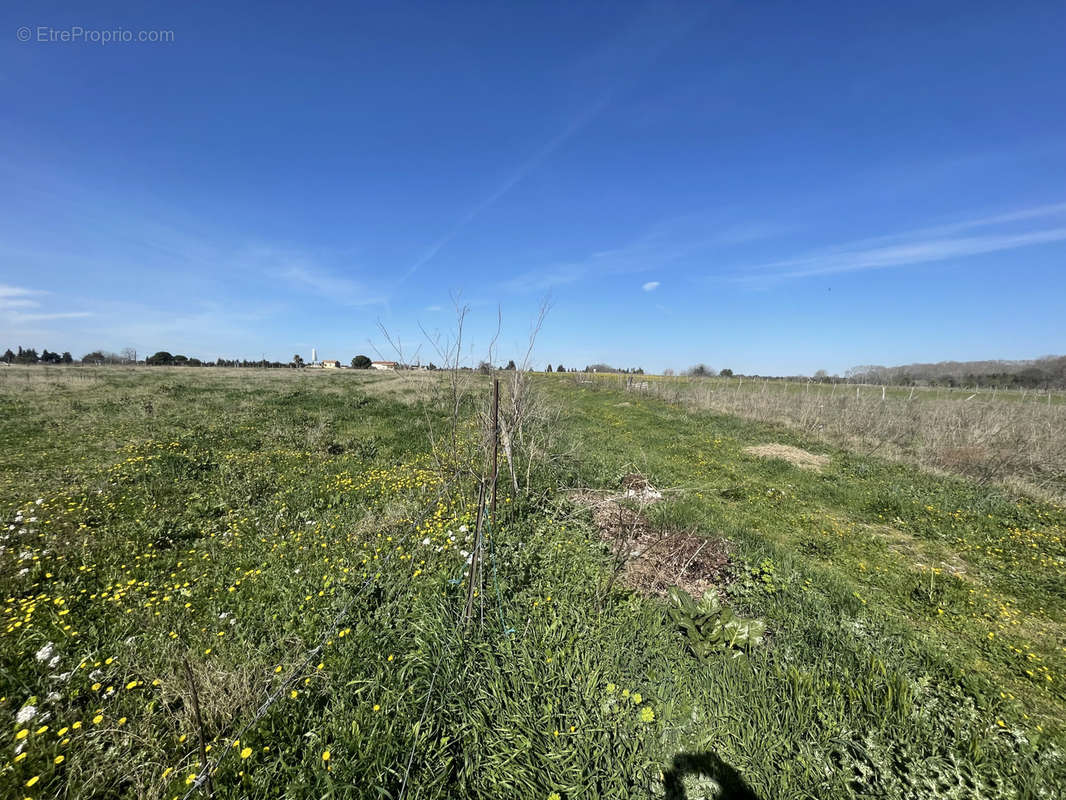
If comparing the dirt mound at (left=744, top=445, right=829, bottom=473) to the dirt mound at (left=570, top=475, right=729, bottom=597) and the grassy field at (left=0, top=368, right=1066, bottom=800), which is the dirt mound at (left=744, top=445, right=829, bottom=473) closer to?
the grassy field at (left=0, top=368, right=1066, bottom=800)

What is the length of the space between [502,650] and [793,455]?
37.5ft

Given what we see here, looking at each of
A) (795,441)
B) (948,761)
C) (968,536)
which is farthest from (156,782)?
(795,441)

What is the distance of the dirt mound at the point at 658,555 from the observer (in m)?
3.84

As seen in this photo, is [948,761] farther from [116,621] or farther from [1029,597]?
[116,621]

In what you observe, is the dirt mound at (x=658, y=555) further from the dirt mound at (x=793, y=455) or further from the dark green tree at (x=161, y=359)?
the dark green tree at (x=161, y=359)

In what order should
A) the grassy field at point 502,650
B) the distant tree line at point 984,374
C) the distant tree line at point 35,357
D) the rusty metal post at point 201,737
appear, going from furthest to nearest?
1. the distant tree line at point 35,357
2. the distant tree line at point 984,374
3. the grassy field at point 502,650
4. the rusty metal post at point 201,737

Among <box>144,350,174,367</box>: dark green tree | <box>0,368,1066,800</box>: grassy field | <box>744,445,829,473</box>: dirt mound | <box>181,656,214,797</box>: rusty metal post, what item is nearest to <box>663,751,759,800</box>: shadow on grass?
<box>0,368,1066,800</box>: grassy field

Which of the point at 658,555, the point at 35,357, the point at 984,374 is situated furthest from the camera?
the point at 35,357

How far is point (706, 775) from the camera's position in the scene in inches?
82.7

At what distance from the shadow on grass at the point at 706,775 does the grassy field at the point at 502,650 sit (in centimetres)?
2

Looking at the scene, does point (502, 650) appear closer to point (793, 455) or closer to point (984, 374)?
point (793, 455)

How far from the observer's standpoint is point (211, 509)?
226 inches

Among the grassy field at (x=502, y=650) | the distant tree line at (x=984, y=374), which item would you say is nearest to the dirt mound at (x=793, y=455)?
the grassy field at (x=502, y=650)

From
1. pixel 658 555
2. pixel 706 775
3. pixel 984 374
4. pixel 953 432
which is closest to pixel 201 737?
pixel 706 775
